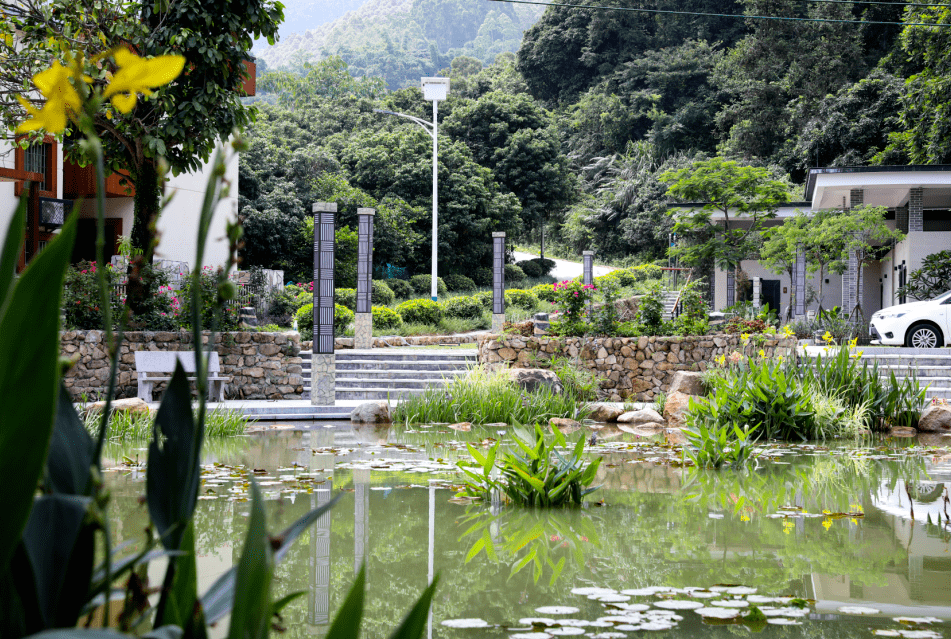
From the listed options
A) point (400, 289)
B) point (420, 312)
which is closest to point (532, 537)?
point (420, 312)

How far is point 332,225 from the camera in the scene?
1308 centimetres

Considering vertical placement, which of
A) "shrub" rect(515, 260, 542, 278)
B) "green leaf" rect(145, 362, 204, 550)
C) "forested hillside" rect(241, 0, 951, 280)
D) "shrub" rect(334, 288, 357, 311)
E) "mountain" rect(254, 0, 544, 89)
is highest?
"mountain" rect(254, 0, 544, 89)

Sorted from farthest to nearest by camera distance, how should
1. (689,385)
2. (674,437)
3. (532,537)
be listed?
1. (689,385)
2. (674,437)
3. (532,537)

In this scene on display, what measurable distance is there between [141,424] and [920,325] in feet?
49.3

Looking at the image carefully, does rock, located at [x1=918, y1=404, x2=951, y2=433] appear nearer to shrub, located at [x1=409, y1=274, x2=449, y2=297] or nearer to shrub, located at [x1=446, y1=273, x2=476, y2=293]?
shrub, located at [x1=409, y1=274, x2=449, y2=297]

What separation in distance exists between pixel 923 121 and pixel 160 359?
1044 inches

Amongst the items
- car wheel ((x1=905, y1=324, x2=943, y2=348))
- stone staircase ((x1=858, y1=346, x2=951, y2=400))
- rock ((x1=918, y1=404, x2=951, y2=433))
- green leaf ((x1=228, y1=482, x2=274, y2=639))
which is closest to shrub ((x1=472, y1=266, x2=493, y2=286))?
car wheel ((x1=905, y1=324, x2=943, y2=348))

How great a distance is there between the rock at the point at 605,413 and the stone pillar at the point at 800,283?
10.7 m

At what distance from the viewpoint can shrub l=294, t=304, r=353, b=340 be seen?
1828 centimetres

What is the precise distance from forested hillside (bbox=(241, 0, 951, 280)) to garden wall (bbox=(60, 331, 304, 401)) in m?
14.4

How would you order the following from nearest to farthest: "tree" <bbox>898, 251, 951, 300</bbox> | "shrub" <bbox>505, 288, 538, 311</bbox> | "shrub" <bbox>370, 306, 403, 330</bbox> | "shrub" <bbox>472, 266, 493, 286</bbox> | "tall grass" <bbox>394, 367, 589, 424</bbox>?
"tall grass" <bbox>394, 367, 589, 424</bbox> < "tree" <bbox>898, 251, 951, 300</bbox> < "shrub" <bbox>370, 306, 403, 330</bbox> < "shrub" <bbox>505, 288, 538, 311</bbox> < "shrub" <bbox>472, 266, 493, 286</bbox>

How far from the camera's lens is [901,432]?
408 inches

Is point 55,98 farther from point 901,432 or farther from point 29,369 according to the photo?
point 901,432

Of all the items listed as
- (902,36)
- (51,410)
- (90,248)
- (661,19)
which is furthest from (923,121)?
(51,410)
